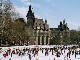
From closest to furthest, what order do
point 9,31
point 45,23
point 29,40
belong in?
point 9,31 < point 29,40 < point 45,23

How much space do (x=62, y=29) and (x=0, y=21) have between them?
11980 cm

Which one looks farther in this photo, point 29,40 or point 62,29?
point 62,29

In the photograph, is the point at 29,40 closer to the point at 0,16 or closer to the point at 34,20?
the point at 34,20

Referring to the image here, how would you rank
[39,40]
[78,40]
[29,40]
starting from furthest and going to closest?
1. [78,40]
2. [39,40]
3. [29,40]

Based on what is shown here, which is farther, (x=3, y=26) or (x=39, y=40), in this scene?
(x=39, y=40)

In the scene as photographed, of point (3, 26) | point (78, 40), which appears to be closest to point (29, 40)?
point (3, 26)

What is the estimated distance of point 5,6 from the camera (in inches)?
2239

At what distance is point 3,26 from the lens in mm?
57969

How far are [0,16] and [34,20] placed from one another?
67050 millimetres

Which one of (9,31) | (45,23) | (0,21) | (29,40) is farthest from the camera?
(45,23)

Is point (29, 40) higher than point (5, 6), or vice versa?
point (5, 6)

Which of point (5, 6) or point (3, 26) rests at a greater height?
point (5, 6)

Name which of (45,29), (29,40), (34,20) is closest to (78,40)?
(45,29)

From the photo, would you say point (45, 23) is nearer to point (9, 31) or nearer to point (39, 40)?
point (39, 40)
